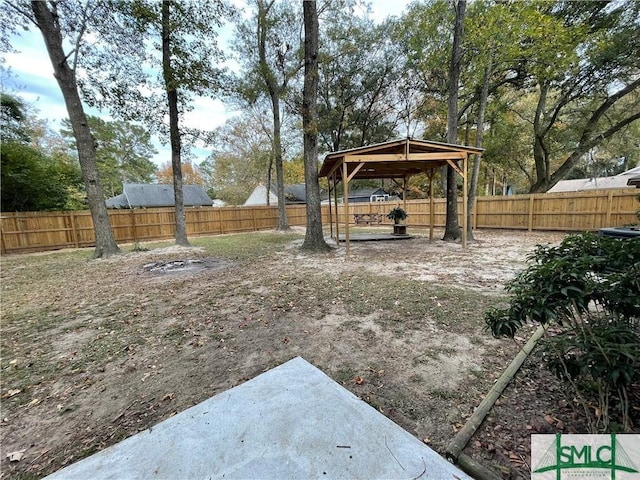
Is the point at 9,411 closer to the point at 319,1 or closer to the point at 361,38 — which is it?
the point at 319,1

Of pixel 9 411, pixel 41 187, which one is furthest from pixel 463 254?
→ pixel 41 187

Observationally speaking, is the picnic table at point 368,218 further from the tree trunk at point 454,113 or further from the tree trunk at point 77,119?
the tree trunk at point 77,119

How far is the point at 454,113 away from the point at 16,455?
10.8 meters

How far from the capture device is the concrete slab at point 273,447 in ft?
4.00

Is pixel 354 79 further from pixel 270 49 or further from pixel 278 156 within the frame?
pixel 278 156

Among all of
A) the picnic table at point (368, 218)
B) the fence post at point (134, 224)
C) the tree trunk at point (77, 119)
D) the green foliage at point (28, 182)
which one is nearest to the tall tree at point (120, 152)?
the green foliage at point (28, 182)

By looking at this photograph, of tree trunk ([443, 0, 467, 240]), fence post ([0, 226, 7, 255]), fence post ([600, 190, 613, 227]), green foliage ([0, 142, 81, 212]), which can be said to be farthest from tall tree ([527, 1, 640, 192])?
fence post ([0, 226, 7, 255])

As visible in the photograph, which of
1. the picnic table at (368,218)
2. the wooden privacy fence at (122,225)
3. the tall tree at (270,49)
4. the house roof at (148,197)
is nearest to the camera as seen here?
the wooden privacy fence at (122,225)

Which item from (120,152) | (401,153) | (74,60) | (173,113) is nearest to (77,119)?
(74,60)

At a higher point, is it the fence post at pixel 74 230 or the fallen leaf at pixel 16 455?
the fence post at pixel 74 230

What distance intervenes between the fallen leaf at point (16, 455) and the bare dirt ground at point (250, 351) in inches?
0.4

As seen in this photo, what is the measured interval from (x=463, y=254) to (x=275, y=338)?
5.89 meters

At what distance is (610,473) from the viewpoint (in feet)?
3.92

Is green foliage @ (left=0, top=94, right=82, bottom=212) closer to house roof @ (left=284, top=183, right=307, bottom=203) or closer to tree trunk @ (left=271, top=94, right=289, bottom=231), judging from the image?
tree trunk @ (left=271, top=94, right=289, bottom=231)
